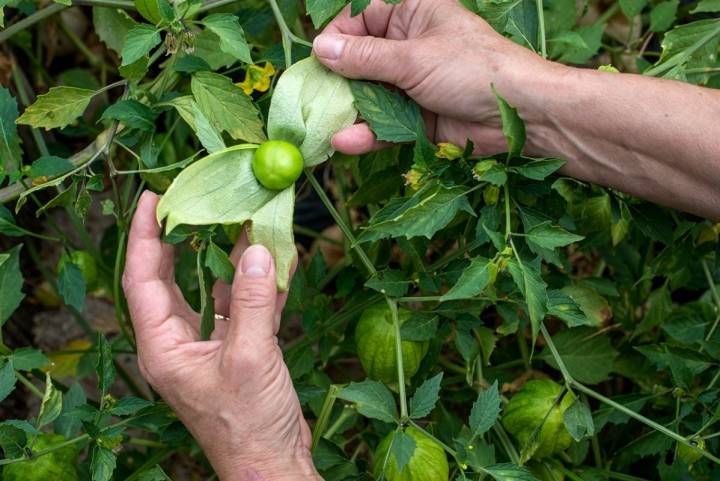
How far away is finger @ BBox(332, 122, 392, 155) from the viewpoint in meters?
1.11

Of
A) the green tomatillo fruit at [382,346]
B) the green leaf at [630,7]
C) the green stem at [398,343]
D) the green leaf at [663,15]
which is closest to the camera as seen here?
the green stem at [398,343]

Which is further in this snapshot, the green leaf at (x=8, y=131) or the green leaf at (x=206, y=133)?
the green leaf at (x=8, y=131)

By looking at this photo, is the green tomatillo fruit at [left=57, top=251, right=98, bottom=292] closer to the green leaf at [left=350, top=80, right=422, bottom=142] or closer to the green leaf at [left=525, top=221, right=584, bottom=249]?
the green leaf at [left=350, top=80, right=422, bottom=142]

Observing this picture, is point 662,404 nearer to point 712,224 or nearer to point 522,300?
point 712,224

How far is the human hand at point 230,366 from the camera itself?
99cm

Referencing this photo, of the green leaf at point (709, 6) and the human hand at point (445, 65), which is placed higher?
the human hand at point (445, 65)

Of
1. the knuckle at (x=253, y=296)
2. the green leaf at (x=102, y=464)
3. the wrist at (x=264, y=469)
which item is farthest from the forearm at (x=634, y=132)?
the green leaf at (x=102, y=464)

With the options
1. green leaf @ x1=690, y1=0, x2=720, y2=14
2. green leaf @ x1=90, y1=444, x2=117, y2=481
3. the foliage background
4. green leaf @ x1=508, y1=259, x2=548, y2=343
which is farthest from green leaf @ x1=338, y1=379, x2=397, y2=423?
green leaf @ x1=690, y1=0, x2=720, y2=14

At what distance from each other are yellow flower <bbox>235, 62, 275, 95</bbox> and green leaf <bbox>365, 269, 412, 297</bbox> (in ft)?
1.18

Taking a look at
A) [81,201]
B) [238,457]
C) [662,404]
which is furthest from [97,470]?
[662,404]

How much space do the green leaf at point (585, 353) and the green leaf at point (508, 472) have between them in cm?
44

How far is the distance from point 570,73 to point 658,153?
162 millimetres

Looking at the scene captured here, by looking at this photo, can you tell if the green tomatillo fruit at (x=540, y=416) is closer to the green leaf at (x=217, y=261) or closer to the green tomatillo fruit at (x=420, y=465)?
the green tomatillo fruit at (x=420, y=465)

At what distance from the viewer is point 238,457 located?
105 centimetres
